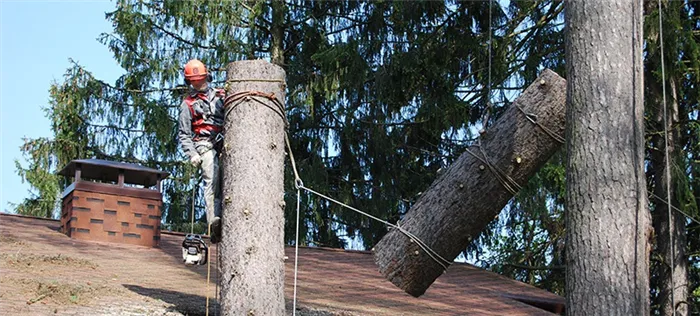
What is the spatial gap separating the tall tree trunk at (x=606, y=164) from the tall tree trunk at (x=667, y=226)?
932 centimetres

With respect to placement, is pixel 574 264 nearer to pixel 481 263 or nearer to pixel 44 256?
pixel 44 256

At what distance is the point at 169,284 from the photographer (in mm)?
10602

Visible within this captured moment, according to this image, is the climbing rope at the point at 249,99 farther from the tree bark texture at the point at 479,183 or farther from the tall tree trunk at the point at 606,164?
the tall tree trunk at the point at 606,164

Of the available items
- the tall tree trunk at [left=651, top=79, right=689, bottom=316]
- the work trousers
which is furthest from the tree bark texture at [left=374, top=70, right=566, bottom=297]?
the tall tree trunk at [left=651, top=79, right=689, bottom=316]

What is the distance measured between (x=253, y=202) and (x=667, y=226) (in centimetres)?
1143

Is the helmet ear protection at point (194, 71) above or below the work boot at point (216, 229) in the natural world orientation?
above

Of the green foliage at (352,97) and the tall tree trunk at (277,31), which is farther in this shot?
the tall tree trunk at (277,31)

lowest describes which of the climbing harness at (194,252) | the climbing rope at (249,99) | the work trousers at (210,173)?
the climbing harness at (194,252)

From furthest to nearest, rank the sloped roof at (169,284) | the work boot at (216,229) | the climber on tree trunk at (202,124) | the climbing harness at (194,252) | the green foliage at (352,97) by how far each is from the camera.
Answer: the green foliage at (352,97), the sloped roof at (169,284), the climber on tree trunk at (202,124), the climbing harness at (194,252), the work boot at (216,229)

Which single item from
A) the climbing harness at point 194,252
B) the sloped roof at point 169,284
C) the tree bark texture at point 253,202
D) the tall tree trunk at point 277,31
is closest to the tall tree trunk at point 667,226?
the sloped roof at point 169,284

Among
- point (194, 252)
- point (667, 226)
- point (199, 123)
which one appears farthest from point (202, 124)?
point (667, 226)

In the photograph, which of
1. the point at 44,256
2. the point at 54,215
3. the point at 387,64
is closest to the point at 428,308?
the point at 44,256

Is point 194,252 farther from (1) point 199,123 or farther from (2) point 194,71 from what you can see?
(2) point 194,71

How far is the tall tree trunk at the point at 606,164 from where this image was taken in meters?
7.30
